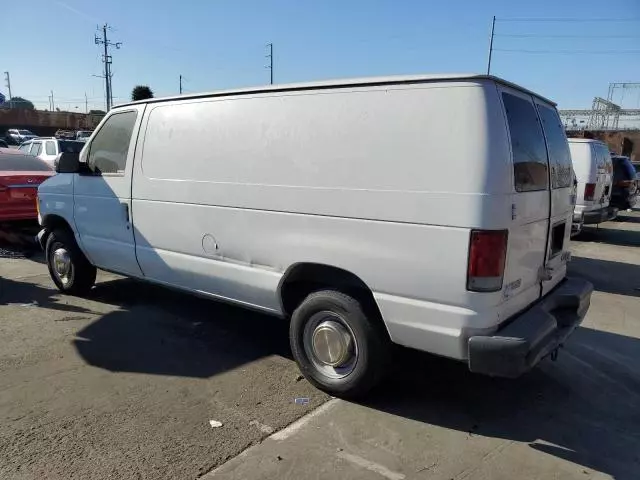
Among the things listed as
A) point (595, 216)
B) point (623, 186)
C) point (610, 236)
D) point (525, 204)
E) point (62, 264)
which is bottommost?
point (610, 236)

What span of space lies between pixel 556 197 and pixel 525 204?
726 millimetres

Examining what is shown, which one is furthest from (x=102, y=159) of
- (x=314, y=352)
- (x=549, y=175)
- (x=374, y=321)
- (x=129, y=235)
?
(x=549, y=175)

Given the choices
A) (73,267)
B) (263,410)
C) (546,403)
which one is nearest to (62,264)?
(73,267)

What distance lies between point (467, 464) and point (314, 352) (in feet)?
4.41

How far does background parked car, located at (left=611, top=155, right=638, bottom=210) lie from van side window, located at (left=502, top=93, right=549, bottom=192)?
10.2 meters

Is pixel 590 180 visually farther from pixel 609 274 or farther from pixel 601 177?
pixel 609 274

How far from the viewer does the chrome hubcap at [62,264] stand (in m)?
6.21

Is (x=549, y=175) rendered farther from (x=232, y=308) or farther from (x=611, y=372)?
(x=232, y=308)

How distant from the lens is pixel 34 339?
4.92 m

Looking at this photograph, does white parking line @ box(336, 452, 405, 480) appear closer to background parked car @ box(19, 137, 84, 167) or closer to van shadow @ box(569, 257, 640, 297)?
van shadow @ box(569, 257, 640, 297)

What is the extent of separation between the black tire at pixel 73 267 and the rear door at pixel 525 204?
16.1 ft

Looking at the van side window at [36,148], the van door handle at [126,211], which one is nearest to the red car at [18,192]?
the van door handle at [126,211]

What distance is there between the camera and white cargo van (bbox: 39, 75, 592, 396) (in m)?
3.11

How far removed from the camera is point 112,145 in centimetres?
540
